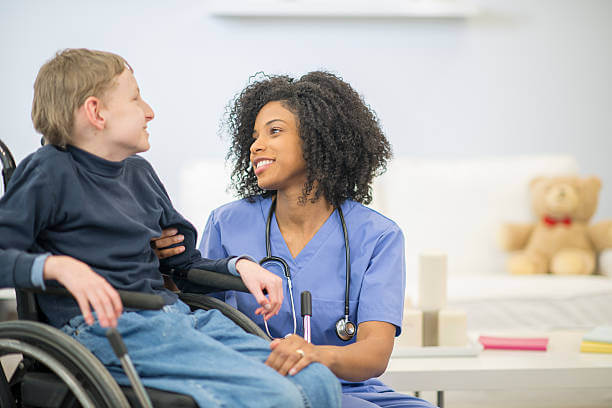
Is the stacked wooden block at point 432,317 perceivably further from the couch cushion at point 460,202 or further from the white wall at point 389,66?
the white wall at point 389,66

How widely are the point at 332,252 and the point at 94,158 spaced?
522 millimetres

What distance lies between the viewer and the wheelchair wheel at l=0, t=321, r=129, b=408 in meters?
0.94

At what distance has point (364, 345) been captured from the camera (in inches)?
49.6

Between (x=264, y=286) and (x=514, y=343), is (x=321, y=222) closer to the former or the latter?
(x=264, y=286)

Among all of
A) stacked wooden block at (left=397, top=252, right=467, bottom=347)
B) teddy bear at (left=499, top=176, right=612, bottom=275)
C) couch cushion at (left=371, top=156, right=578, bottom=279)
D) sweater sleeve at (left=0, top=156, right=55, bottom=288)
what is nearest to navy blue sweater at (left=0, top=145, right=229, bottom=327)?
sweater sleeve at (left=0, top=156, right=55, bottom=288)

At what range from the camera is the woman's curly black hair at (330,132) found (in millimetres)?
1491

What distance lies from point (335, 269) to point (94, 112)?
0.57 meters

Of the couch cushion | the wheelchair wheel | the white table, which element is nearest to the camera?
the wheelchair wheel

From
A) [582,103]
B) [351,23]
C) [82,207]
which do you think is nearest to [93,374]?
[82,207]

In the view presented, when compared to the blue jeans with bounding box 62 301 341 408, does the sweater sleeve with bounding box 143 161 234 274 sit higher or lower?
higher

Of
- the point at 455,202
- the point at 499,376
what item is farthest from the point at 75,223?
the point at 455,202

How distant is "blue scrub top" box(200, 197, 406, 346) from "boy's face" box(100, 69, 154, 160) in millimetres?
387

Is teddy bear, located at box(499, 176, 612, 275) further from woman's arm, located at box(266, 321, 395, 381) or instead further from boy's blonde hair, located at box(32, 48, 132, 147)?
boy's blonde hair, located at box(32, 48, 132, 147)

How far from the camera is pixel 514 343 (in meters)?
1.95
